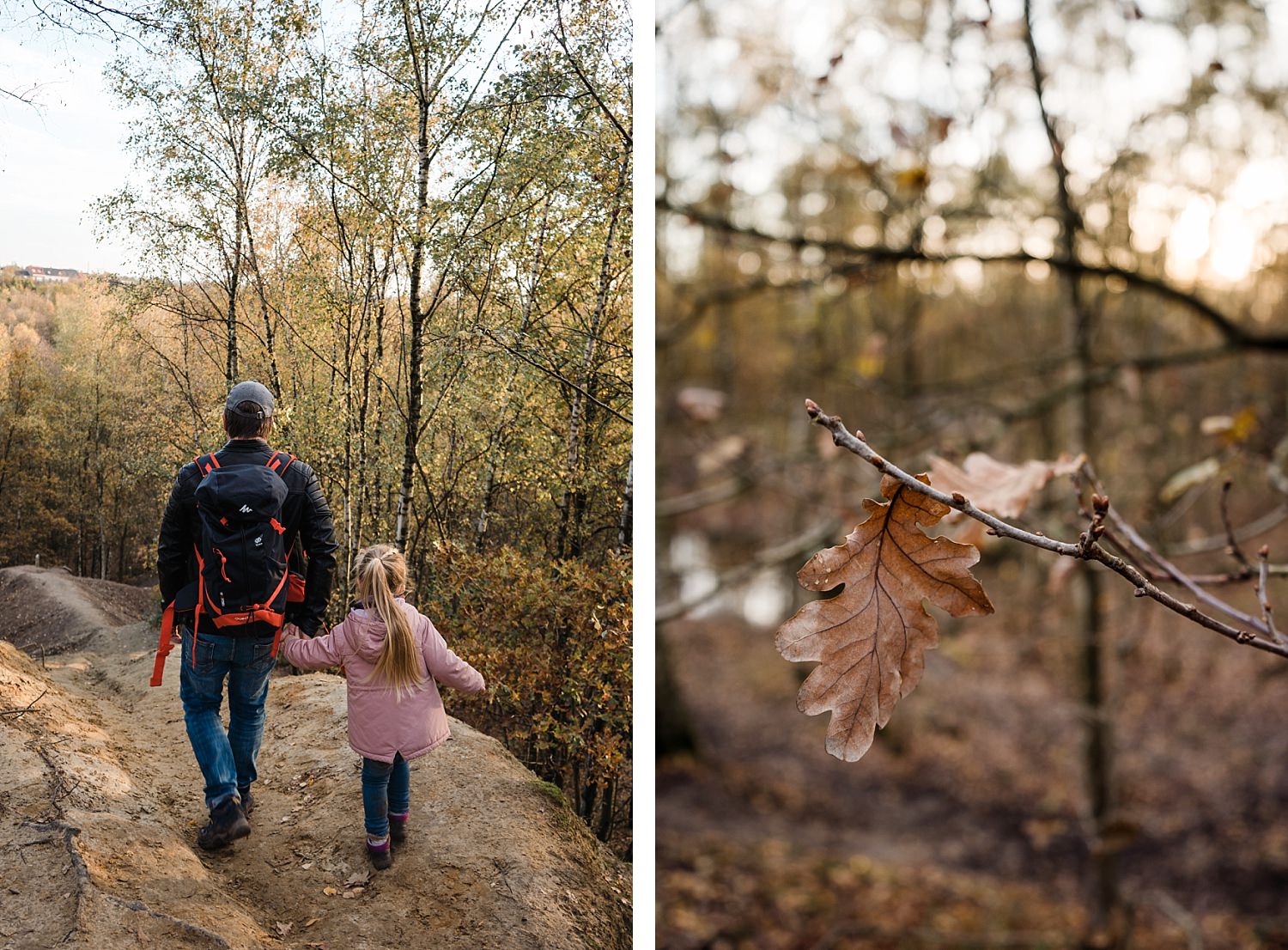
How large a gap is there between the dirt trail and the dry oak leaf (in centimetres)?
114

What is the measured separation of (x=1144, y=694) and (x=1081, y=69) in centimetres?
266

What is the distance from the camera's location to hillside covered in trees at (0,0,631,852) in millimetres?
1302

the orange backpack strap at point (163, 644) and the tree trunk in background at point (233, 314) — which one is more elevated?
the tree trunk in background at point (233, 314)

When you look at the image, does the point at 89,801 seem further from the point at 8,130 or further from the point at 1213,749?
the point at 1213,749

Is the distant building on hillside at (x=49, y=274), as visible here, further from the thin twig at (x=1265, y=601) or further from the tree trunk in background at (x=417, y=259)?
the thin twig at (x=1265, y=601)

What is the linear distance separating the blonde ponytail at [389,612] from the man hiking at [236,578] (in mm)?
68

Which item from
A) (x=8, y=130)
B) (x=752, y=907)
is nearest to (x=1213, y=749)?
(x=752, y=907)

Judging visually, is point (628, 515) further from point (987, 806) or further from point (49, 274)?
point (987, 806)

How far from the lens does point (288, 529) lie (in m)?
1.30

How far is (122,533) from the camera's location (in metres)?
1.29

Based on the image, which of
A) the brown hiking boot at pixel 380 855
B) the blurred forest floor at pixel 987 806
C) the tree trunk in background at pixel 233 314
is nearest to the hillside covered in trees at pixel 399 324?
the tree trunk in background at pixel 233 314

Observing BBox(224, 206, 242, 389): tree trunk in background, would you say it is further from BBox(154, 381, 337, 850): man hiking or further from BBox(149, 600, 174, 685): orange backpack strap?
BBox(149, 600, 174, 685): orange backpack strap

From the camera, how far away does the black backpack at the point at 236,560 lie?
1262mm

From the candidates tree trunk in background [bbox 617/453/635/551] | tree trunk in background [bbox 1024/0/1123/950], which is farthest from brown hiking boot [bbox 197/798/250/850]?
tree trunk in background [bbox 1024/0/1123/950]
